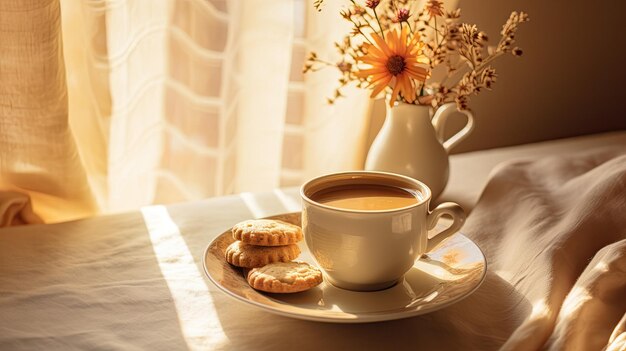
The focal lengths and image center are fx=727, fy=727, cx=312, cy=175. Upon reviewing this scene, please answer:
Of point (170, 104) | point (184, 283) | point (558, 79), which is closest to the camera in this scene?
point (184, 283)

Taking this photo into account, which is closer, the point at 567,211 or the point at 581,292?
the point at 581,292

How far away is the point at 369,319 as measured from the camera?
733 mm

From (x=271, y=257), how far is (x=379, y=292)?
0.42 feet

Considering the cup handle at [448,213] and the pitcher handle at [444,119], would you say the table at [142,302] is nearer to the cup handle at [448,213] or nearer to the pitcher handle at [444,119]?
the cup handle at [448,213]

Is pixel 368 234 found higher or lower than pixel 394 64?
lower

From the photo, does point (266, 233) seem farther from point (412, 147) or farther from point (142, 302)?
point (412, 147)

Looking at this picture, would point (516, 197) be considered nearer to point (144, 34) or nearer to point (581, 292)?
point (581, 292)

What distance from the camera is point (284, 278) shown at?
30.5 inches

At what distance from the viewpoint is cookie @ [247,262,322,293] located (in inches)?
30.3

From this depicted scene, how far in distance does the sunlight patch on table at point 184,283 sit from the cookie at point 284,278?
66 mm

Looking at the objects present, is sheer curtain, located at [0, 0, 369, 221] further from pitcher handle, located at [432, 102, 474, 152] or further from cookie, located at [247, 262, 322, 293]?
cookie, located at [247, 262, 322, 293]

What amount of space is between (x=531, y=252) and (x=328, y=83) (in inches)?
24.1

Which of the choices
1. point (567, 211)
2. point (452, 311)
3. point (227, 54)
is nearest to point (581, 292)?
point (452, 311)

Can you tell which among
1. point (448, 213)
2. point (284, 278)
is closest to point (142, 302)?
point (284, 278)
